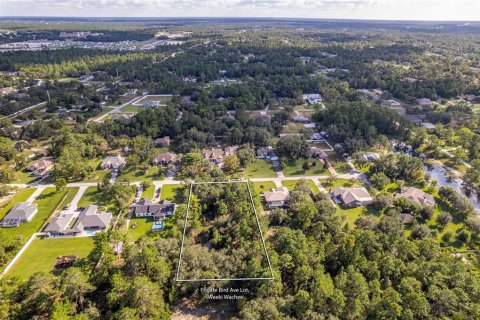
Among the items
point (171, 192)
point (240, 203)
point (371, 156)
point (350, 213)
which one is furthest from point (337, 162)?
point (171, 192)

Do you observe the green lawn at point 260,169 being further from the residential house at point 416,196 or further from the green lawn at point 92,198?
the green lawn at point 92,198

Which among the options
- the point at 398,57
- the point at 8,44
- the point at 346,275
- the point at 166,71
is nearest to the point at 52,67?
the point at 166,71

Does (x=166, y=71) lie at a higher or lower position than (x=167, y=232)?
higher

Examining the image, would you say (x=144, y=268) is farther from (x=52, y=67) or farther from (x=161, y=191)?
(x=52, y=67)

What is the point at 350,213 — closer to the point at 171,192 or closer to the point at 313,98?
the point at 171,192

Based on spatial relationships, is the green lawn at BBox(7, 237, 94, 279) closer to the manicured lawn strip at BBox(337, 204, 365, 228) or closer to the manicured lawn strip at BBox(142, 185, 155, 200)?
the manicured lawn strip at BBox(142, 185, 155, 200)

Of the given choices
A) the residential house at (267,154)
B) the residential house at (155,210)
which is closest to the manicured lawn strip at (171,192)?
the residential house at (155,210)
